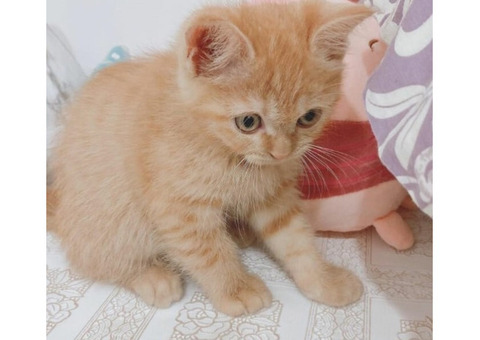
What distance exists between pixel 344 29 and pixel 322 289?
0.57 meters

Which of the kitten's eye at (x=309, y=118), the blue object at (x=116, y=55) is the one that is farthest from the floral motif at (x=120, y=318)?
the blue object at (x=116, y=55)

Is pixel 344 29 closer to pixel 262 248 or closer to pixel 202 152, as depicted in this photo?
pixel 202 152

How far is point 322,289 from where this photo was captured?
1.14 metres

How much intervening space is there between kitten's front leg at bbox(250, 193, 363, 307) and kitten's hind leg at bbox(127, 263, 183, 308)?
0.25m

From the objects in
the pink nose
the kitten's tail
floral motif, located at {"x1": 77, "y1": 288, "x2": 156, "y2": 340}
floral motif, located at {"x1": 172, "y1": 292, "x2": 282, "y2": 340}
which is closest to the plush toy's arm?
floral motif, located at {"x1": 172, "y1": 292, "x2": 282, "y2": 340}

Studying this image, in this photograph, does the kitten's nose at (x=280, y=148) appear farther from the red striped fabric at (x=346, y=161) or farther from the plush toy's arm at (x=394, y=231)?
the plush toy's arm at (x=394, y=231)

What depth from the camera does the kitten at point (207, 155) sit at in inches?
37.2

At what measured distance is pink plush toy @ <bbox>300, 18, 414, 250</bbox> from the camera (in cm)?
127

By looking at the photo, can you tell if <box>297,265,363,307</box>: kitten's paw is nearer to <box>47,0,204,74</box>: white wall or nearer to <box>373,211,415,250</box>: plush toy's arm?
<box>373,211,415,250</box>: plush toy's arm

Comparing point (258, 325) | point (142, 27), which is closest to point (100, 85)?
point (142, 27)

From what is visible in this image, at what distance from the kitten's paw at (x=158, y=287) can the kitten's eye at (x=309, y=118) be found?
1.59ft

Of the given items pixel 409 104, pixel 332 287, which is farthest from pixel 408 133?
pixel 332 287

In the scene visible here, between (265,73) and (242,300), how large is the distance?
51 cm

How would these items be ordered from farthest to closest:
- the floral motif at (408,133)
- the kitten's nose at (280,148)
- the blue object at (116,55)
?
the blue object at (116,55)
the kitten's nose at (280,148)
the floral motif at (408,133)
